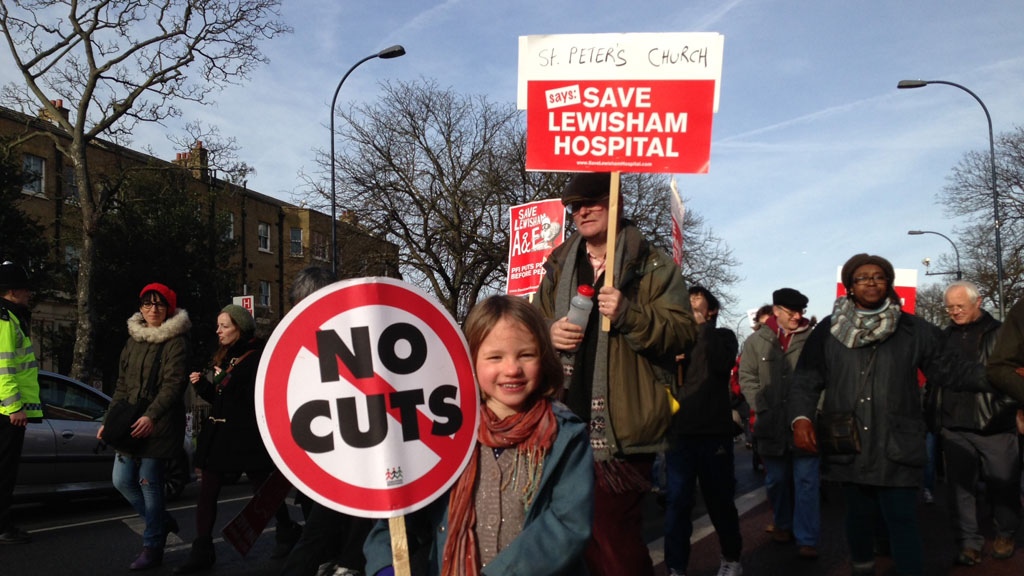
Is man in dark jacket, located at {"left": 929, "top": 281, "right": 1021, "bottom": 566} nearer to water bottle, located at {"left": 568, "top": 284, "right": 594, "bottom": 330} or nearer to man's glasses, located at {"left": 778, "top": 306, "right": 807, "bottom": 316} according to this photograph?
man's glasses, located at {"left": 778, "top": 306, "right": 807, "bottom": 316}

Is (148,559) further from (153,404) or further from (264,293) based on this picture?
(264,293)

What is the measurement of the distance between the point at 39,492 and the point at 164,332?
395 centimetres

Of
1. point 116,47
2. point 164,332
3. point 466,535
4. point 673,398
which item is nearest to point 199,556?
point 164,332

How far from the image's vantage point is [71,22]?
2066 cm

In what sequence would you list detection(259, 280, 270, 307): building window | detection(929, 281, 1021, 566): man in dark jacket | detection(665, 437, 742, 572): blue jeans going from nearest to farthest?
detection(665, 437, 742, 572): blue jeans → detection(929, 281, 1021, 566): man in dark jacket → detection(259, 280, 270, 307): building window

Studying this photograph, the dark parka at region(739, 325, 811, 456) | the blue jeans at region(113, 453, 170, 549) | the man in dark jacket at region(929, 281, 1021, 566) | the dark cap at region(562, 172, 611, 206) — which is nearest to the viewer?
the dark cap at region(562, 172, 611, 206)

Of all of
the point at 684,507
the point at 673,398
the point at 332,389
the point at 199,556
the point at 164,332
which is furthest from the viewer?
the point at 164,332

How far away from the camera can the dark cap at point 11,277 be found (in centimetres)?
658

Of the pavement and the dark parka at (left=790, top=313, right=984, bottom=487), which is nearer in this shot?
the dark parka at (left=790, top=313, right=984, bottom=487)

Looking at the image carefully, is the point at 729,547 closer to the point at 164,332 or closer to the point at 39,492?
the point at 164,332

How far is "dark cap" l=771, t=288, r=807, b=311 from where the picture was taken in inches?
299

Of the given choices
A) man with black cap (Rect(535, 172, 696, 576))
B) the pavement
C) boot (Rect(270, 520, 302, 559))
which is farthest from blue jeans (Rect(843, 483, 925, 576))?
boot (Rect(270, 520, 302, 559))

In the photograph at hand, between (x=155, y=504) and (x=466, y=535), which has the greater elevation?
(x=466, y=535)

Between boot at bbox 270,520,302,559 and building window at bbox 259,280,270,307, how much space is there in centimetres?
3719
